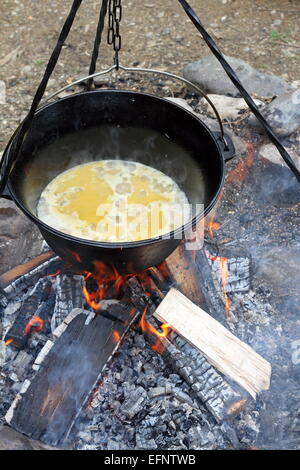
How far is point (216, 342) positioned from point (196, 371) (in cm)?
19

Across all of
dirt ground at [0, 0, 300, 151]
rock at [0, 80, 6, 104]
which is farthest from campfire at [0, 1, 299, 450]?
dirt ground at [0, 0, 300, 151]

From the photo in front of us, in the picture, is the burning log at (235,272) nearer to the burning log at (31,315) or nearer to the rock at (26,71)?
the burning log at (31,315)

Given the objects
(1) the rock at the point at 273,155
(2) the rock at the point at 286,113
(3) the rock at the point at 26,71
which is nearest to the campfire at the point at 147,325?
(1) the rock at the point at 273,155

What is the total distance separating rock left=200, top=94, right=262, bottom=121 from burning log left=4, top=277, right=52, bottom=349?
199 centimetres

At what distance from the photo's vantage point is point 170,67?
4.95 metres

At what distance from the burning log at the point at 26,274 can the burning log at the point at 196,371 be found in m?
0.53

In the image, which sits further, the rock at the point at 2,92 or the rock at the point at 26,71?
the rock at the point at 26,71

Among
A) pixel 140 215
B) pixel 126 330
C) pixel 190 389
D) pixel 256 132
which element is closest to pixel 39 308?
pixel 126 330

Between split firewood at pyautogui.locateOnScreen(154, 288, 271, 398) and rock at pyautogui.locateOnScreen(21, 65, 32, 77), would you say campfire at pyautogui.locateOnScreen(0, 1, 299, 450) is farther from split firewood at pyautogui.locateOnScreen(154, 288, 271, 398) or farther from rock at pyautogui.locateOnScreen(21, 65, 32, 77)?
rock at pyautogui.locateOnScreen(21, 65, 32, 77)

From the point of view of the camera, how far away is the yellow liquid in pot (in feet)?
8.49

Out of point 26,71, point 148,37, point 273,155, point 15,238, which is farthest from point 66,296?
point 148,37

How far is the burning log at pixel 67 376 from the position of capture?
2215mm

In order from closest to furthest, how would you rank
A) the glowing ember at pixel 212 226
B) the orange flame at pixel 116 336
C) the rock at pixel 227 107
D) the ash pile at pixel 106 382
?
the ash pile at pixel 106 382 → the orange flame at pixel 116 336 → the glowing ember at pixel 212 226 → the rock at pixel 227 107
